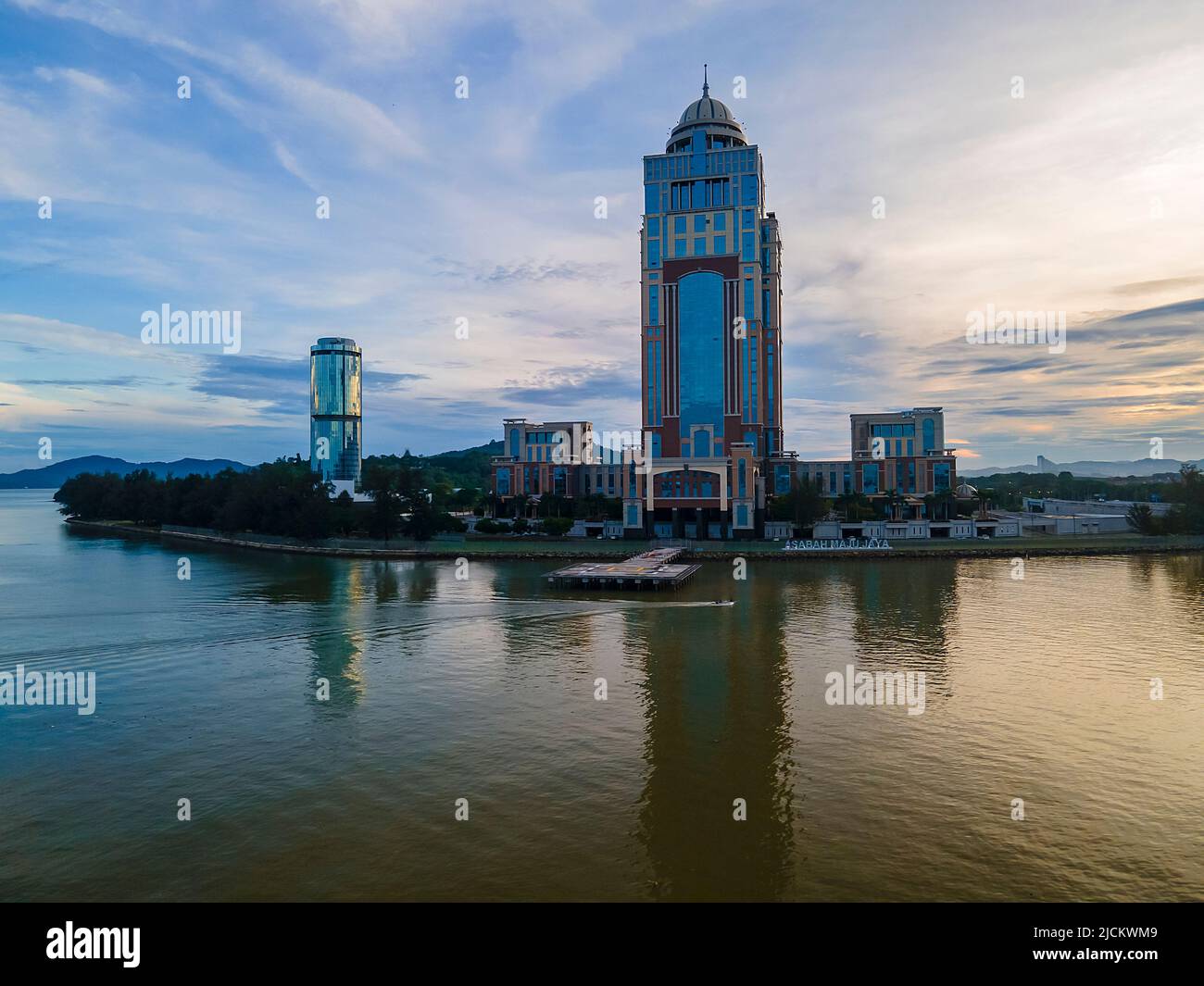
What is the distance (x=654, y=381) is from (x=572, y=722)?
74.0m

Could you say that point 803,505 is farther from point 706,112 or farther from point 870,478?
point 706,112

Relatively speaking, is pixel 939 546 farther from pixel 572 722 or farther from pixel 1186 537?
pixel 572 722

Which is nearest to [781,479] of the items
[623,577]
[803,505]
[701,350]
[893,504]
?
[893,504]

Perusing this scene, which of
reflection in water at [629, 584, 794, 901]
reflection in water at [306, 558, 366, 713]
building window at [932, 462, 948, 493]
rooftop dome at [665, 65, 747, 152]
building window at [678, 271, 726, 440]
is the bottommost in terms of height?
reflection in water at [629, 584, 794, 901]

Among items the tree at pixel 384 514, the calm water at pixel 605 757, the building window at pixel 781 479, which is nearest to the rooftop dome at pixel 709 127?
the building window at pixel 781 479

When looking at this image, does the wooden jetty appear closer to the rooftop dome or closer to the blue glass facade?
the blue glass facade

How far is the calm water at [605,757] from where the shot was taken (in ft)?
51.3

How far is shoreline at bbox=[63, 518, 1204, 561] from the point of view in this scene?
7256 centimetres

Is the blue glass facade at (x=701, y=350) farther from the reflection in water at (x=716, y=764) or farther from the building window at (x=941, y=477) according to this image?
the reflection in water at (x=716, y=764)

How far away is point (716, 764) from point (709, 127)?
94.0 meters

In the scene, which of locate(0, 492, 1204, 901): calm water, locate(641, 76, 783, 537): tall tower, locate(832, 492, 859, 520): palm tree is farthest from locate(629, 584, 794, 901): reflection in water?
locate(641, 76, 783, 537): tall tower

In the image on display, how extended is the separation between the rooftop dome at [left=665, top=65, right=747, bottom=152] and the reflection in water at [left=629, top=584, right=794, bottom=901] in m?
78.8

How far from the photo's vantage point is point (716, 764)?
71.3 ft
